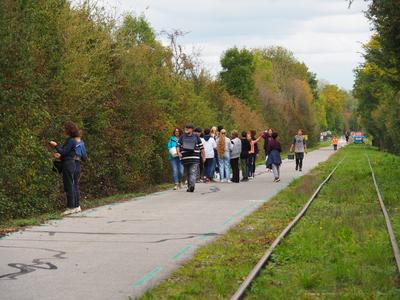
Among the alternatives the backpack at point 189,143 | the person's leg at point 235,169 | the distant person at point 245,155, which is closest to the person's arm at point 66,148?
the backpack at point 189,143

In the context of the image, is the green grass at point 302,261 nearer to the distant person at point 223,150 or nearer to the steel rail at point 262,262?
the steel rail at point 262,262

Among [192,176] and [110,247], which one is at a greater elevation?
[192,176]

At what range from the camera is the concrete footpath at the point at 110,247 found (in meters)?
7.94

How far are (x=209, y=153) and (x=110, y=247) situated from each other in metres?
14.7

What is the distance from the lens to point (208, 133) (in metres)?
25.7

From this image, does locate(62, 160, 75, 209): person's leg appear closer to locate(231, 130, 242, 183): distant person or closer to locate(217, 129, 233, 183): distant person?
locate(217, 129, 233, 183): distant person

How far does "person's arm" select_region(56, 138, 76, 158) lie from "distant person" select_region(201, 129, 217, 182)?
1038 centimetres

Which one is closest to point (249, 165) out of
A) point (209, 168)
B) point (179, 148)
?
point (209, 168)

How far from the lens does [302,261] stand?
9570 mm

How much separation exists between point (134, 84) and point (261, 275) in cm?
1457

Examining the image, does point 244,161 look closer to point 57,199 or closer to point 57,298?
point 57,199

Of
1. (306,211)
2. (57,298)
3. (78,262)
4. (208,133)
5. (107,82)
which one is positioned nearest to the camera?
(57,298)

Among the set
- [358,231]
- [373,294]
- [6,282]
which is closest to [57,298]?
[6,282]

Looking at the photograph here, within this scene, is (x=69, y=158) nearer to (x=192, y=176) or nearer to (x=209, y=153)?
(x=192, y=176)
